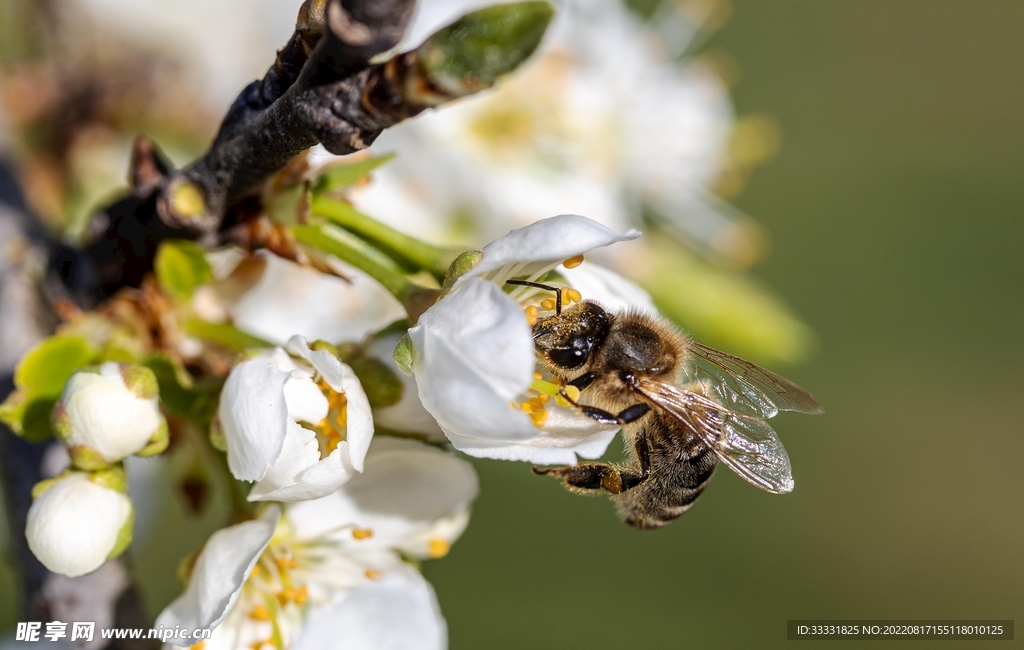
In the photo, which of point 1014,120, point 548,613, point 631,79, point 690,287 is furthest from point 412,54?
point 1014,120

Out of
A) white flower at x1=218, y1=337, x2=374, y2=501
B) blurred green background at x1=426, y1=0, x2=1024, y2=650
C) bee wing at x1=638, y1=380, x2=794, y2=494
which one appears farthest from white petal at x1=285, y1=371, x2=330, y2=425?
blurred green background at x1=426, y1=0, x2=1024, y2=650

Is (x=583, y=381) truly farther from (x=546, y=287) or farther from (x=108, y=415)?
(x=108, y=415)

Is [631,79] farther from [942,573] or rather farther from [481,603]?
[942,573]

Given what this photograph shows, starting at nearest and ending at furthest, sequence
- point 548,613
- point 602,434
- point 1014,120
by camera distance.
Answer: point 602,434, point 548,613, point 1014,120

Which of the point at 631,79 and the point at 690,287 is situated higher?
the point at 631,79

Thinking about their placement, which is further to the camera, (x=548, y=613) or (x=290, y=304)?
(x=548, y=613)
